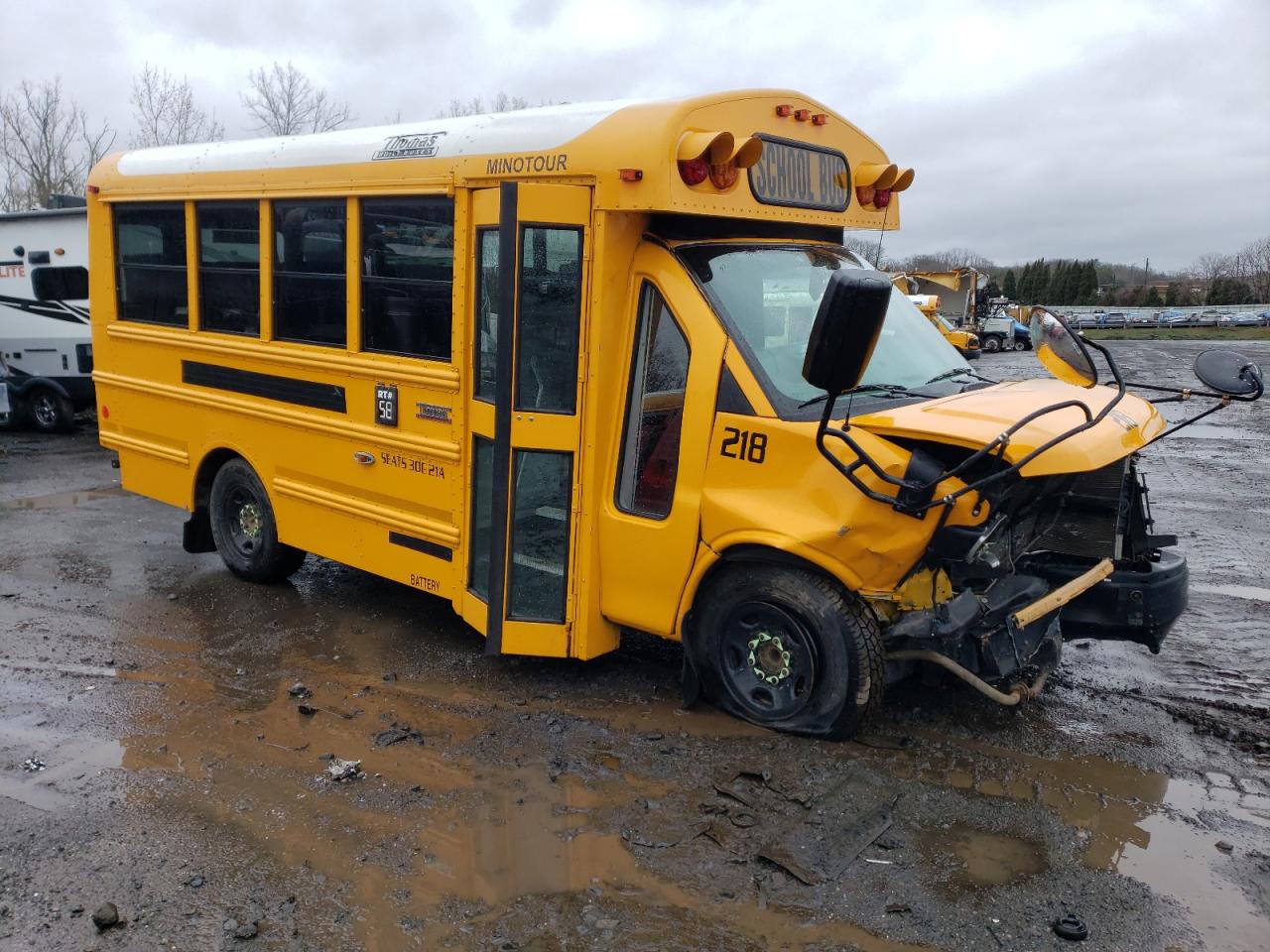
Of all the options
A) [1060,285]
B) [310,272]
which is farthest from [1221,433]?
[1060,285]

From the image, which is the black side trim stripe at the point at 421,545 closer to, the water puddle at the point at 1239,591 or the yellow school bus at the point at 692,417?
the yellow school bus at the point at 692,417

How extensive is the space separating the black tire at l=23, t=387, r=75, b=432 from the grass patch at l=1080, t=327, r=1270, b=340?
39.2 metres

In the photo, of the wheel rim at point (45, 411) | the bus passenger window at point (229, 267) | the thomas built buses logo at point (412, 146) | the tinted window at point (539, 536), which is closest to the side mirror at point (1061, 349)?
the tinted window at point (539, 536)

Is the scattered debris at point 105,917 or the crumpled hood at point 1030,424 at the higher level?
the crumpled hood at point 1030,424

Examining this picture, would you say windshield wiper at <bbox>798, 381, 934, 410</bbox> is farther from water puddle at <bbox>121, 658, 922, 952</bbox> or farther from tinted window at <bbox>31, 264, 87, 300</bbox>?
tinted window at <bbox>31, 264, 87, 300</bbox>

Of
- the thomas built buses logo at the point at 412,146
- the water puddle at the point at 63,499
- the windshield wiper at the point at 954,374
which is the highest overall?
the thomas built buses logo at the point at 412,146

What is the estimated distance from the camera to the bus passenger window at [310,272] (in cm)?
575

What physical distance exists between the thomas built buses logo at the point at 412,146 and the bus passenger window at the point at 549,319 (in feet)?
3.14

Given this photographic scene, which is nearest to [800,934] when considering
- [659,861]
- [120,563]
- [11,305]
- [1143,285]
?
[659,861]

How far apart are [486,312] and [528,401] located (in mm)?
520

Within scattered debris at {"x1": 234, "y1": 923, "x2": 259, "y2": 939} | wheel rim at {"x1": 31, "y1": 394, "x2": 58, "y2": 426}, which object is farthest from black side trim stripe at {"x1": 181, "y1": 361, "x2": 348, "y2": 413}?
wheel rim at {"x1": 31, "y1": 394, "x2": 58, "y2": 426}

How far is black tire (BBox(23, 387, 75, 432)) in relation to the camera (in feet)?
45.2

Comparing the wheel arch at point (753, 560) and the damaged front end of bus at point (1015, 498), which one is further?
the wheel arch at point (753, 560)

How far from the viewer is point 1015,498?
4215mm
